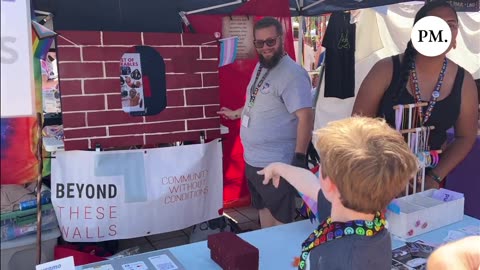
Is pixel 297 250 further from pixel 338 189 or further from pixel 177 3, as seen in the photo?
pixel 177 3

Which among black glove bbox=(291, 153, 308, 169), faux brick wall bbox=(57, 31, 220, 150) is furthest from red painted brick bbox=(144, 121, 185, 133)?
black glove bbox=(291, 153, 308, 169)

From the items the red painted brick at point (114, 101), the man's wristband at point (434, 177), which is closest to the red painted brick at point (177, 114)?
the red painted brick at point (114, 101)

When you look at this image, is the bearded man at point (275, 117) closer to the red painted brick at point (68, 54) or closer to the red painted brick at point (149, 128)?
the red painted brick at point (149, 128)

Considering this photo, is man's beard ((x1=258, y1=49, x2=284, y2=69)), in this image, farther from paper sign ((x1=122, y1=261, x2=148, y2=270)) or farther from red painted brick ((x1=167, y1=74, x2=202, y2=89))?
paper sign ((x1=122, y1=261, x2=148, y2=270))

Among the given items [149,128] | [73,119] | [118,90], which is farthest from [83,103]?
[149,128]

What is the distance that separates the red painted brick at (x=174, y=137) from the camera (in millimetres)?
3045

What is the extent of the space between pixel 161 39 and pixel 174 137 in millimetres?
680

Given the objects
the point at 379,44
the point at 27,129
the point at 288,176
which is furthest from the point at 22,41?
the point at 379,44

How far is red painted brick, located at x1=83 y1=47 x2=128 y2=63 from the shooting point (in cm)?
279

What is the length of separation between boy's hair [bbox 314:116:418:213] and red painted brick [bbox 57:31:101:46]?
213 cm

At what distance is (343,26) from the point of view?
3.82 meters

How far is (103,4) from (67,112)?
77 cm

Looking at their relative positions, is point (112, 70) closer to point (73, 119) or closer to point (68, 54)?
point (68, 54)

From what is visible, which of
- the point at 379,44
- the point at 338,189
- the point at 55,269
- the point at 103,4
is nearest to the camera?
the point at 338,189
